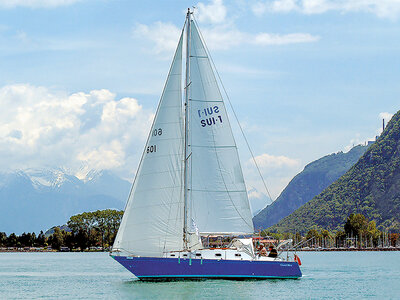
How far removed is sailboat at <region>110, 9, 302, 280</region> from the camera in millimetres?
43594

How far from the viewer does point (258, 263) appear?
4444 cm

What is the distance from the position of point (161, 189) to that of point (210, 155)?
406 cm

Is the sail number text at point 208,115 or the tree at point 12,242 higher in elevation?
the sail number text at point 208,115

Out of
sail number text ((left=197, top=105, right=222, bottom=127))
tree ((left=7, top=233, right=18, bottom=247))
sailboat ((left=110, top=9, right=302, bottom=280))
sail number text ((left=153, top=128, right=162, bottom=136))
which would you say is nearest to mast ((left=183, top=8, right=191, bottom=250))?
sailboat ((left=110, top=9, right=302, bottom=280))

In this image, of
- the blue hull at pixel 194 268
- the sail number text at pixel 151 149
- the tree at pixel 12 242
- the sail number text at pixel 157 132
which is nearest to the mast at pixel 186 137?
the blue hull at pixel 194 268

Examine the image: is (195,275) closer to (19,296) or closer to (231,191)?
(231,191)

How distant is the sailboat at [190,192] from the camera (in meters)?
43.6

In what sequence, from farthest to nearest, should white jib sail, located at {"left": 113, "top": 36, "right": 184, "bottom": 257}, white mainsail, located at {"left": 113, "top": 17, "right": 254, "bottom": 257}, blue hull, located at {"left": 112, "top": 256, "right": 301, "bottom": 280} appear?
white mainsail, located at {"left": 113, "top": 17, "right": 254, "bottom": 257} < white jib sail, located at {"left": 113, "top": 36, "right": 184, "bottom": 257} < blue hull, located at {"left": 112, "top": 256, "right": 301, "bottom": 280}

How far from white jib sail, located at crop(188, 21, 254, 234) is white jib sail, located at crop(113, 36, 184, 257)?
1.00m

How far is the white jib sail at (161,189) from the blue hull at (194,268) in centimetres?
70

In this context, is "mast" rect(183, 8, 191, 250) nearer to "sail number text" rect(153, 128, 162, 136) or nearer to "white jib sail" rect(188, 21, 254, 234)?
"white jib sail" rect(188, 21, 254, 234)

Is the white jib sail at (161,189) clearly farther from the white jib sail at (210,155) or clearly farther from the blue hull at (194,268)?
the white jib sail at (210,155)

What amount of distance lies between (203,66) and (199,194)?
8.68 m

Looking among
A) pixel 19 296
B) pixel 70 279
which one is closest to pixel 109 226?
pixel 70 279
